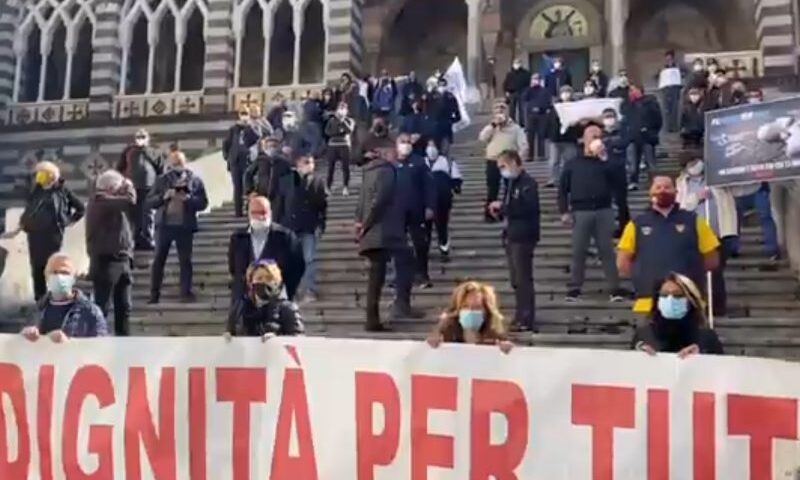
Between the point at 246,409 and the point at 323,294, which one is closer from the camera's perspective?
the point at 246,409

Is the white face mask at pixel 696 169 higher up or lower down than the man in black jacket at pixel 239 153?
lower down

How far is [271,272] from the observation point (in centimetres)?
671

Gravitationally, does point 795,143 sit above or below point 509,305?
above

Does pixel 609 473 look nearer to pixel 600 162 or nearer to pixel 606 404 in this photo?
pixel 606 404

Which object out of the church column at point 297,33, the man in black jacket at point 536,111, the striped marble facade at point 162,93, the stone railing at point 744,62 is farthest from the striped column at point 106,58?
the stone railing at point 744,62

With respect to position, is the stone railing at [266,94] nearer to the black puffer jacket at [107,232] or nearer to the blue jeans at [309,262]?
the blue jeans at [309,262]

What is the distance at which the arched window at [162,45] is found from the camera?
26.4 metres

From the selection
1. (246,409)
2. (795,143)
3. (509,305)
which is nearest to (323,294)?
(509,305)

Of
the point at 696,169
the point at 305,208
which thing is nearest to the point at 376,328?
the point at 305,208

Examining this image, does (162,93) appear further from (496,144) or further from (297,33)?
(496,144)

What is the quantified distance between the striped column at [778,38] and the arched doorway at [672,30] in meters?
2.62

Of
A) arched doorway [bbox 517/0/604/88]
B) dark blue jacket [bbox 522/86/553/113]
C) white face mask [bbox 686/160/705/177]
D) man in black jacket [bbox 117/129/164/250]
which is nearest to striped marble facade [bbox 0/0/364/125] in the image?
arched doorway [bbox 517/0/604/88]

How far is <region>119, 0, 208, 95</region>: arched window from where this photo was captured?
86.6 ft

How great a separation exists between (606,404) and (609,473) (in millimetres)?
296
